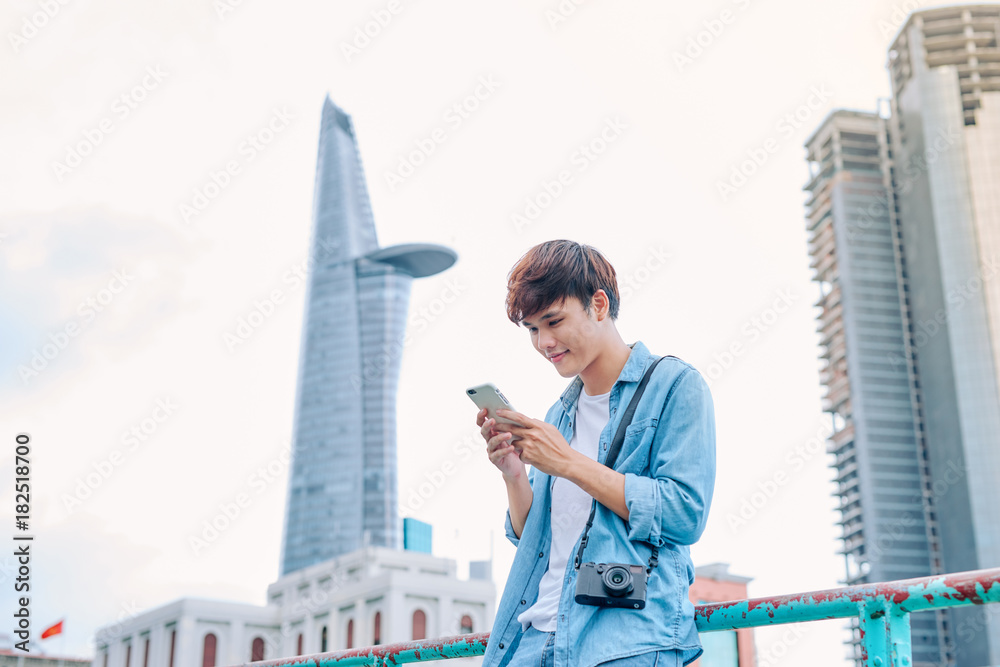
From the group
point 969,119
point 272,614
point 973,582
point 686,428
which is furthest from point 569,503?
point 969,119

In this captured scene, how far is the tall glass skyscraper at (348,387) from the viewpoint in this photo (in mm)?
104188

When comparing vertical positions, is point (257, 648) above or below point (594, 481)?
above

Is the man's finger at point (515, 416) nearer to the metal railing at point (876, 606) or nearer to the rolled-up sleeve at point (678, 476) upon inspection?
the rolled-up sleeve at point (678, 476)

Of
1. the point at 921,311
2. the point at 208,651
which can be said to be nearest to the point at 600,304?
the point at 208,651

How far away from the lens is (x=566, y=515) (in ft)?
8.25

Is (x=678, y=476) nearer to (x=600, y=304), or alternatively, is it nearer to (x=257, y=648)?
(x=600, y=304)

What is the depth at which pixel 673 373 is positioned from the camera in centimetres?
249

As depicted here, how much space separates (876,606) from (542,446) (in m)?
0.79

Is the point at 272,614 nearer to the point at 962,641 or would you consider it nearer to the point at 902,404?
the point at 962,641

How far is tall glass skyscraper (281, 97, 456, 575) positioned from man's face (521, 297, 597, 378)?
100 metres

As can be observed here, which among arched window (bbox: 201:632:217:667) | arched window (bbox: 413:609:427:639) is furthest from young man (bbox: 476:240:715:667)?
arched window (bbox: 201:632:217:667)

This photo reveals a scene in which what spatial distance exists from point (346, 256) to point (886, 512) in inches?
2542

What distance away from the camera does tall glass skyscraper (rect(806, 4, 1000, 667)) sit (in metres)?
99.2

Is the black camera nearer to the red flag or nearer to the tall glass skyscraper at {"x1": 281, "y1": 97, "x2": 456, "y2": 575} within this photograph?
the red flag
